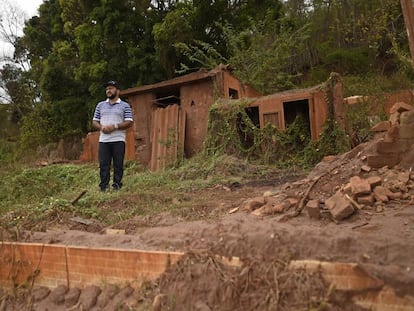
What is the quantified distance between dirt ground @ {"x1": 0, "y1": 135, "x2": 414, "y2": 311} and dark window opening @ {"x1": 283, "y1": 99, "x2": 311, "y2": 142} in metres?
4.48

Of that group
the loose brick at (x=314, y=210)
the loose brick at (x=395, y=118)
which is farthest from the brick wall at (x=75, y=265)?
the loose brick at (x=395, y=118)

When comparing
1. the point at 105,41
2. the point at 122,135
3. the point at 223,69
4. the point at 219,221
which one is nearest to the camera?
the point at 219,221

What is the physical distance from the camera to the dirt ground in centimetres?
243

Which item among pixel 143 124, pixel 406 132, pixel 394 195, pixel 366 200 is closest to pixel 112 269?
pixel 366 200

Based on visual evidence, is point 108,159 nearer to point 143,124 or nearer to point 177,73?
point 143,124

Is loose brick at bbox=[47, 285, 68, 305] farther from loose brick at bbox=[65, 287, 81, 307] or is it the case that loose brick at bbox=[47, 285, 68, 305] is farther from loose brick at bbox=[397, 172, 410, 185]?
loose brick at bbox=[397, 172, 410, 185]

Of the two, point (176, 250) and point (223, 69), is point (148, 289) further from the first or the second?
point (223, 69)

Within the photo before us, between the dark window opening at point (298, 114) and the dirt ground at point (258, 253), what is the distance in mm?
4482

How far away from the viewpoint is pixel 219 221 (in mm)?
3574

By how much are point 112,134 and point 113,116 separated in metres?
0.28

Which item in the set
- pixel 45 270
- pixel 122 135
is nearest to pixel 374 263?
pixel 45 270

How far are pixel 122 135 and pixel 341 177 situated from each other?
3.26 metres

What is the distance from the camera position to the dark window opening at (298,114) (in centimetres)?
837

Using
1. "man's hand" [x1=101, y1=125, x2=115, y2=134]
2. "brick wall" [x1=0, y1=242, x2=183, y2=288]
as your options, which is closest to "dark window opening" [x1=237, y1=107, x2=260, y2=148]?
"man's hand" [x1=101, y1=125, x2=115, y2=134]
